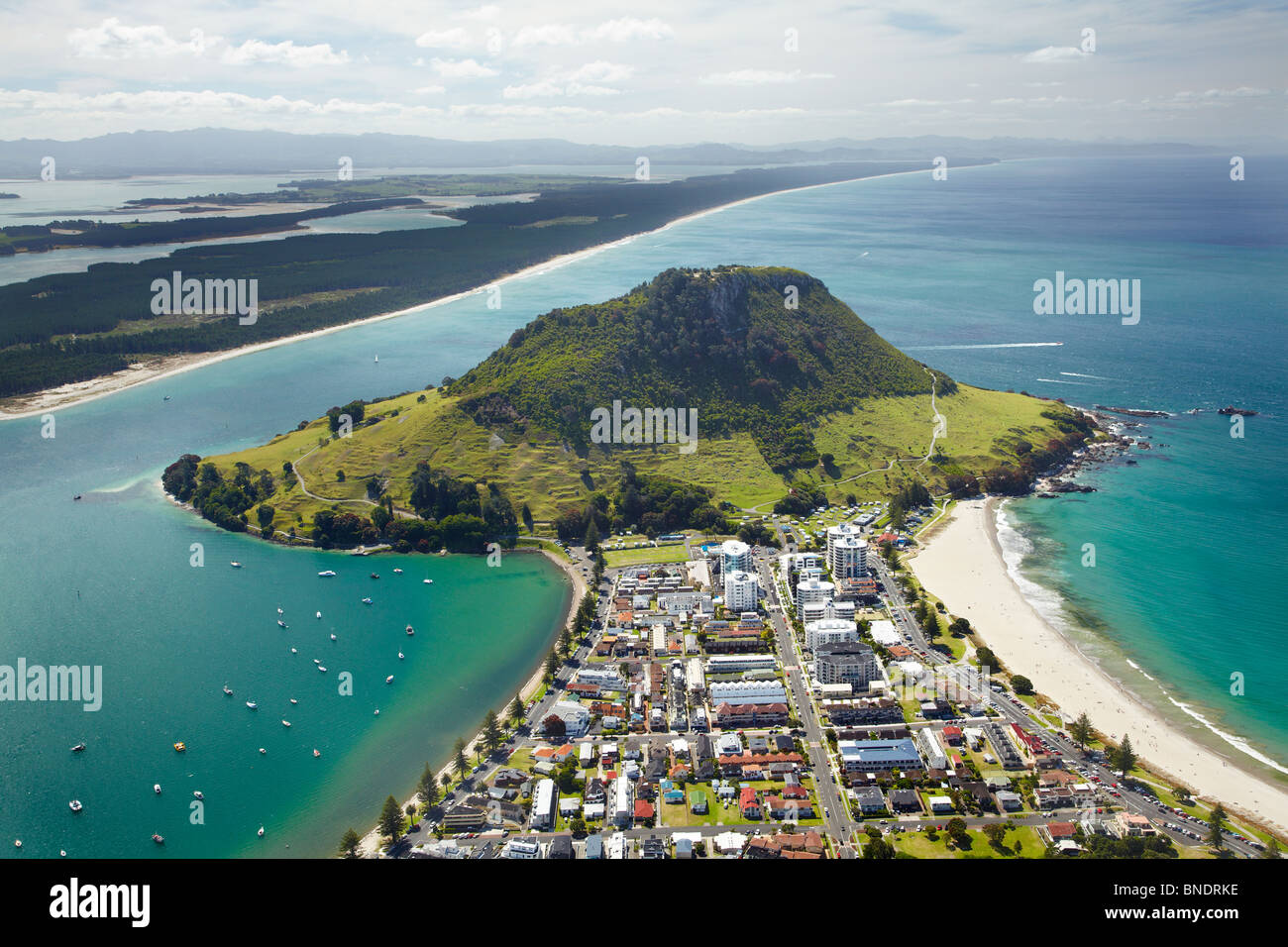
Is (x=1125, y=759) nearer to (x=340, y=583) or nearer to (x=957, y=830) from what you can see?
(x=957, y=830)

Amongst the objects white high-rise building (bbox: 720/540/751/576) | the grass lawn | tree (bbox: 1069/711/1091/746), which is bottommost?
tree (bbox: 1069/711/1091/746)

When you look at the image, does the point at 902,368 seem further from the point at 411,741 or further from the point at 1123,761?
the point at 411,741

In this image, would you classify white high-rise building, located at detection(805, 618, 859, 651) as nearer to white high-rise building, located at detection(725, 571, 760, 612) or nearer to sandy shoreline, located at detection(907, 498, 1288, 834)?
white high-rise building, located at detection(725, 571, 760, 612)

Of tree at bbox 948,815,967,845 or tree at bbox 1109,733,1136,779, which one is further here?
tree at bbox 1109,733,1136,779

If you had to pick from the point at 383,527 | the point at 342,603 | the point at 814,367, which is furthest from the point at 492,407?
the point at 814,367

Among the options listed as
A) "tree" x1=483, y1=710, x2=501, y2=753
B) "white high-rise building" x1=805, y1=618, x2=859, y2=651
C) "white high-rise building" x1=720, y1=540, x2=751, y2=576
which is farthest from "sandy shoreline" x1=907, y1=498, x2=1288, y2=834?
"tree" x1=483, y1=710, x2=501, y2=753

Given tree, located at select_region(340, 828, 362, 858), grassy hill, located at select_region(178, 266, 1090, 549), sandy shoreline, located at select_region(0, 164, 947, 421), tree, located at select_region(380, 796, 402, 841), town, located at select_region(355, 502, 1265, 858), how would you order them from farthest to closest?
sandy shoreline, located at select_region(0, 164, 947, 421) < grassy hill, located at select_region(178, 266, 1090, 549) < tree, located at select_region(380, 796, 402, 841) < tree, located at select_region(340, 828, 362, 858) < town, located at select_region(355, 502, 1265, 858)

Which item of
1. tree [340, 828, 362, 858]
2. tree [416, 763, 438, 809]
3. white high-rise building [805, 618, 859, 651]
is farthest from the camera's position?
white high-rise building [805, 618, 859, 651]

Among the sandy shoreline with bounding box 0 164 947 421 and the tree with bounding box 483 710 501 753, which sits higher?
the sandy shoreline with bounding box 0 164 947 421
